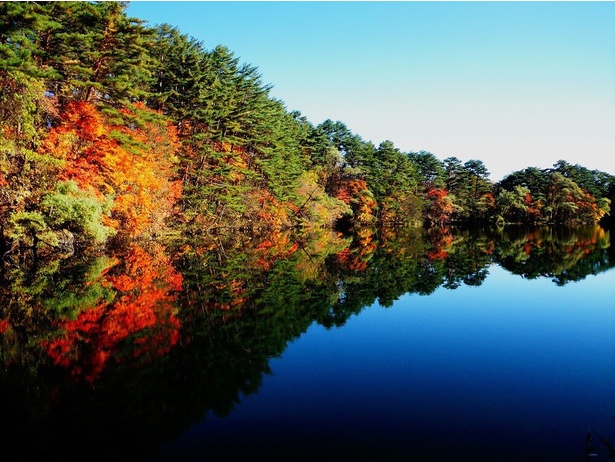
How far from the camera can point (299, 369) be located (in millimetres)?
7668

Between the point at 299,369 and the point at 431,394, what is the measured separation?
251cm

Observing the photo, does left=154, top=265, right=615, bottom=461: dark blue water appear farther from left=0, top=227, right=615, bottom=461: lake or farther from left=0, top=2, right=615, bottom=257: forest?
left=0, top=2, right=615, bottom=257: forest

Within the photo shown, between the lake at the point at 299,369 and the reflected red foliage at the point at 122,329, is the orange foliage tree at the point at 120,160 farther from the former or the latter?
the reflected red foliage at the point at 122,329

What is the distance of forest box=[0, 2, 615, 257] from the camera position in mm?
18953

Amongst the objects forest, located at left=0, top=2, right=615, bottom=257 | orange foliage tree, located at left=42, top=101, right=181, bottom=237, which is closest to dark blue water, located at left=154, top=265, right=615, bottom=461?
forest, located at left=0, top=2, right=615, bottom=257

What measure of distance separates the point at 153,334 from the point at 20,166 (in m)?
15.6

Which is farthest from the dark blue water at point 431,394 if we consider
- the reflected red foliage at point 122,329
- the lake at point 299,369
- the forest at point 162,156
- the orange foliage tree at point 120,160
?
the orange foliage tree at point 120,160

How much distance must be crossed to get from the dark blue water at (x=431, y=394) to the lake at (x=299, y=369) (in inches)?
1.2

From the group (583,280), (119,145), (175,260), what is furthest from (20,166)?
(583,280)

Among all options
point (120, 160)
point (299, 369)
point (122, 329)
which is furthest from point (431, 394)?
point (120, 160)

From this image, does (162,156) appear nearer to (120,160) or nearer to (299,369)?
(120,160)

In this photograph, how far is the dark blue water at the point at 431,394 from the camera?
498 cm

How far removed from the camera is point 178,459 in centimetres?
466

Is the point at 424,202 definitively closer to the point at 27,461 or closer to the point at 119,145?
the point at 119,145
